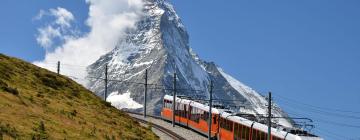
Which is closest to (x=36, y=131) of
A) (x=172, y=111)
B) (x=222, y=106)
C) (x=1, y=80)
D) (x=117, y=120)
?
(x=1, y=80)

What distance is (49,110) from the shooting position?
35906 mm

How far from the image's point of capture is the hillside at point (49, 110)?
29250 mm

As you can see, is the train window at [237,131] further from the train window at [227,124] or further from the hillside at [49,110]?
the hillside at [49,110]

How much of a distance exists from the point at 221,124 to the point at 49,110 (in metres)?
30.2

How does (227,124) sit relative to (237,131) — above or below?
above

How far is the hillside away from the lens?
2925 cm

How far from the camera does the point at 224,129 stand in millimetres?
62094

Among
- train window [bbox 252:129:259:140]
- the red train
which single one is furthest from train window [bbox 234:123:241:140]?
train window [bbox 252:129:259:140]

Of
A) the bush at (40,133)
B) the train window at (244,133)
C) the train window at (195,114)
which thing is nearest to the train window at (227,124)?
the train window at (244,133)

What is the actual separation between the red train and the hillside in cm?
1270

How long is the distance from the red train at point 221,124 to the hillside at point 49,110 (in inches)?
500

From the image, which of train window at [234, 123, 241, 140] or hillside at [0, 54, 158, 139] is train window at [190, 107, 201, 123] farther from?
hillside at [0, 54, 158, 139]

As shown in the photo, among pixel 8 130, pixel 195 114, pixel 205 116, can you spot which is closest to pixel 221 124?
pixel 205 116

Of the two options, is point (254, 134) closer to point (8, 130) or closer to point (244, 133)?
point (244, 133)
